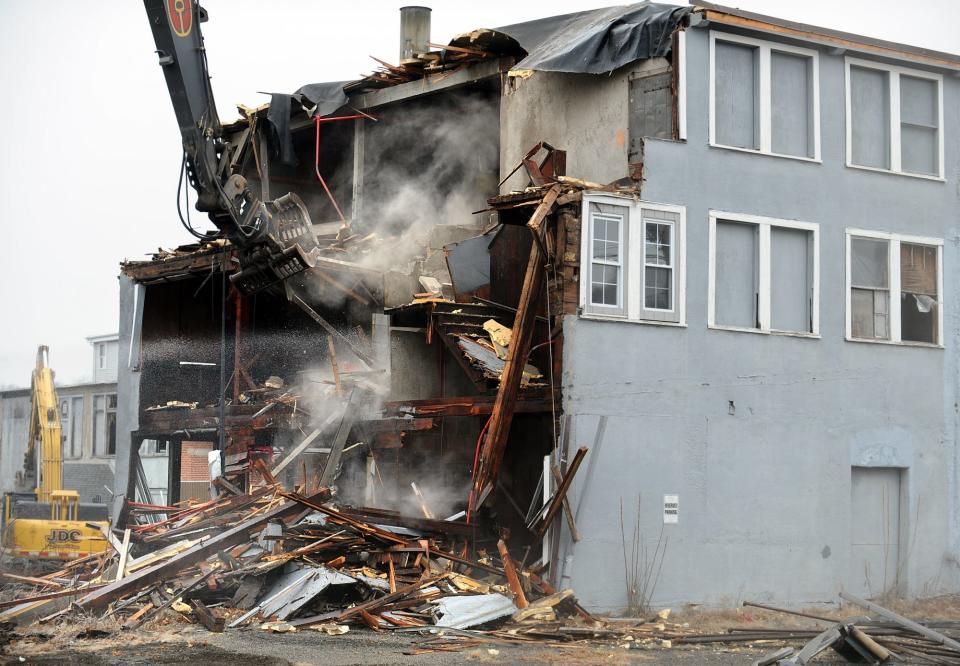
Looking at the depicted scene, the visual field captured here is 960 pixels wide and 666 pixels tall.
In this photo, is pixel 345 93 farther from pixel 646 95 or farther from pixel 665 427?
pixel 665 427

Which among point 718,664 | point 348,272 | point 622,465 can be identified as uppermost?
point 348,272

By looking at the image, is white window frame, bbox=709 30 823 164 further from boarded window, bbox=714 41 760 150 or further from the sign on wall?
the sign on wall

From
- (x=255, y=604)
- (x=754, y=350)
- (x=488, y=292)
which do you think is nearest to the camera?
(x=255, y=604)

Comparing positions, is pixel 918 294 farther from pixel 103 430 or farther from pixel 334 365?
pixel 103 430

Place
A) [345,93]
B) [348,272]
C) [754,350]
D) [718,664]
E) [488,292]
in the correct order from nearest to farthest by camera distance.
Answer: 1. [718,664]
2. [754,350]
3. [488,292]
4. [348,272]
5. [345,93]

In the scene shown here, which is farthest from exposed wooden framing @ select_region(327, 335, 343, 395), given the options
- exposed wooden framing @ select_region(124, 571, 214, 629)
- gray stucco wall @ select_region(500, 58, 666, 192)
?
exposed wooden framing @ select_region(124, 571, 214, 629)

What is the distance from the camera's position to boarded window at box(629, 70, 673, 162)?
63.4 feet

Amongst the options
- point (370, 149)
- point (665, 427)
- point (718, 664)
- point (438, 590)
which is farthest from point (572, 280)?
point (370, 149)

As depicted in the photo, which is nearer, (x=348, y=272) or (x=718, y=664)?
(x=718, y=664)

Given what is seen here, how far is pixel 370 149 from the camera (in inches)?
1029

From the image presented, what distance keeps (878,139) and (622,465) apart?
7672 mm

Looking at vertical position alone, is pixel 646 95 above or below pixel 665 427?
above

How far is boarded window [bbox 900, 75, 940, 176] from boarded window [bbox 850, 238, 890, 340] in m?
1.69

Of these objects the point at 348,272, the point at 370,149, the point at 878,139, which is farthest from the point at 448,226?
the point at 878,139
